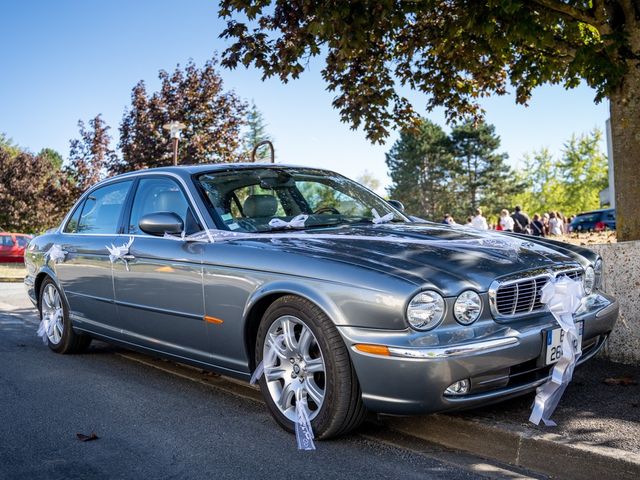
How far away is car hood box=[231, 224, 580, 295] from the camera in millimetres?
3324

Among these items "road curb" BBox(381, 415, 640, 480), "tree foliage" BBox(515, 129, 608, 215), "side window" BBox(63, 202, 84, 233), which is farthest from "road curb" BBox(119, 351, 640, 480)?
"tree foliage" BBox(515, 129, 608, 215)

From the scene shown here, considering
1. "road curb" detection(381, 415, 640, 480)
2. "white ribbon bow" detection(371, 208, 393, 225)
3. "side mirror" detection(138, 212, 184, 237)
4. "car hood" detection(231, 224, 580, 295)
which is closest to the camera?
"road curb" detection(381, 415, 640, 480)

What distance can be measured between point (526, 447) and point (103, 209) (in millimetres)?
3988

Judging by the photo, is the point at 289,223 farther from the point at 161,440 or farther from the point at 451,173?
the point at 451,173

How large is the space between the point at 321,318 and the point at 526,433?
1.20 metres

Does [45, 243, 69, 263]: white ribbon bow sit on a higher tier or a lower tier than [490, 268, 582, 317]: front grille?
higher

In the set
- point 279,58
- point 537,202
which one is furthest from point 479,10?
point 537,202

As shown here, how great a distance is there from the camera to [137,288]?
188 inches

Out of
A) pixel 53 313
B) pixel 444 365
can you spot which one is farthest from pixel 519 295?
pixel 53 313

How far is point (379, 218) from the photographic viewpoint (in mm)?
4938

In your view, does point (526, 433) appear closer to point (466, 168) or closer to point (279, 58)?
point (279, 58)

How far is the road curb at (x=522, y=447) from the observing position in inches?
120

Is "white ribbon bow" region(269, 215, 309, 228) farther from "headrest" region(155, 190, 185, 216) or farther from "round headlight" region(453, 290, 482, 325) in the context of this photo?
"round headlight" region(453, 290, 482, 325)

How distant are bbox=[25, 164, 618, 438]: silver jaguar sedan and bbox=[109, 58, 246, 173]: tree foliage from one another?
19193 millimetres
